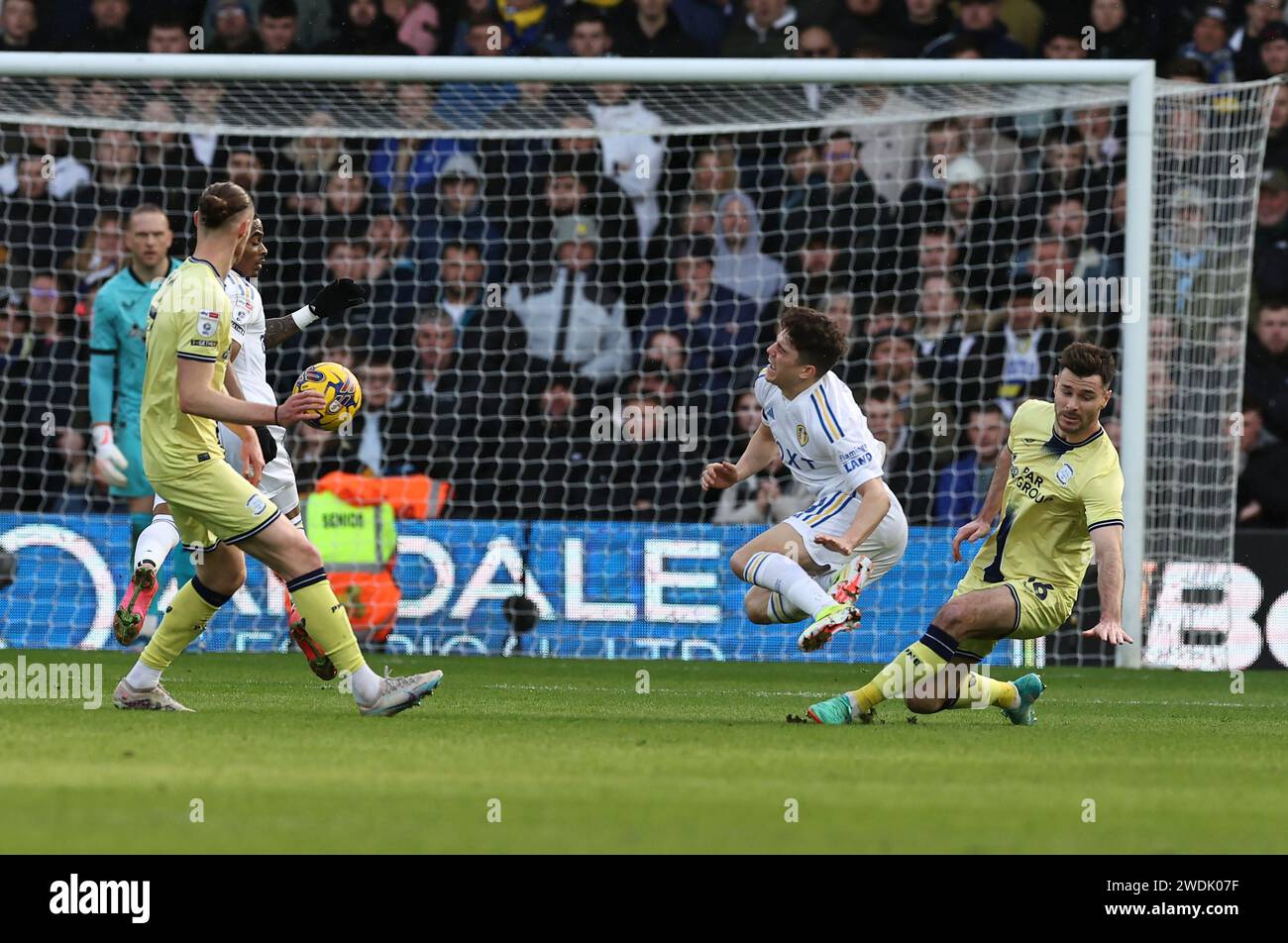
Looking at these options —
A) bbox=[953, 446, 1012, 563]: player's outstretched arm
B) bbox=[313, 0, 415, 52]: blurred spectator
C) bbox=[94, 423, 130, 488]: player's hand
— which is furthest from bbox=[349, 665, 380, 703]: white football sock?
bbox=[313, 0, 415, 52]: blurred spectator

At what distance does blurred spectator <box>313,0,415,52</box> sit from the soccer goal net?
104 cm

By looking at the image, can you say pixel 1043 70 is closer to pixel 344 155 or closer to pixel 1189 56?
pixel 1189 56

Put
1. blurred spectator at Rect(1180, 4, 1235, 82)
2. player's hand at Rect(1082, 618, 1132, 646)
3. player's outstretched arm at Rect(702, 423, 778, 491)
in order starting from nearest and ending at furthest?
1. player's hand at Rect(1082, 618, 1132, 646)
2. player's outstretched arm at Rect(702, 423, 778, 491)
3. blurred spectator at Rect(1180, 4, 1235, 82)

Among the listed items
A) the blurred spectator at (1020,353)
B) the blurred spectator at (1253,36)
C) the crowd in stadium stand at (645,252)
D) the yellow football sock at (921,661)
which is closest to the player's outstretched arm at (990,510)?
the yellow football sock at (921,661)

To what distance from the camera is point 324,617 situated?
6867 millimetres

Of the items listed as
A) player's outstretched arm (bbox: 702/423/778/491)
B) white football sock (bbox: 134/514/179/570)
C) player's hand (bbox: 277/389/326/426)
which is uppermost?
player's hand (bbox: 277/389/326/426)

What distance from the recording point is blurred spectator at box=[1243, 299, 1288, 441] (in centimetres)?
1325

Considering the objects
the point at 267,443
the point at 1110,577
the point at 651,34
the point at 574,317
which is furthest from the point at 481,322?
the point at 1110,577

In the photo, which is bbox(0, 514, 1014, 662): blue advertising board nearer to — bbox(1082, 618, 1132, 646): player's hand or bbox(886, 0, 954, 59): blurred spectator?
bbox(886, 0, 954, 59): blurred spectator

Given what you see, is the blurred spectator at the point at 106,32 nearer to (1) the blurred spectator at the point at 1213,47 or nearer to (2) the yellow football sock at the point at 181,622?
(1) the blurred spectator at the point at 1213,47

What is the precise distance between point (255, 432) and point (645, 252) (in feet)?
20.3

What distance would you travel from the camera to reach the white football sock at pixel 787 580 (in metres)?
7.73

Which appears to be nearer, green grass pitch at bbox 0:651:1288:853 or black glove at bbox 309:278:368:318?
green grass pitch at bbox 0:651:1288:853

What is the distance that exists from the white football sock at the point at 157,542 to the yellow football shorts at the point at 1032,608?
361 cm
